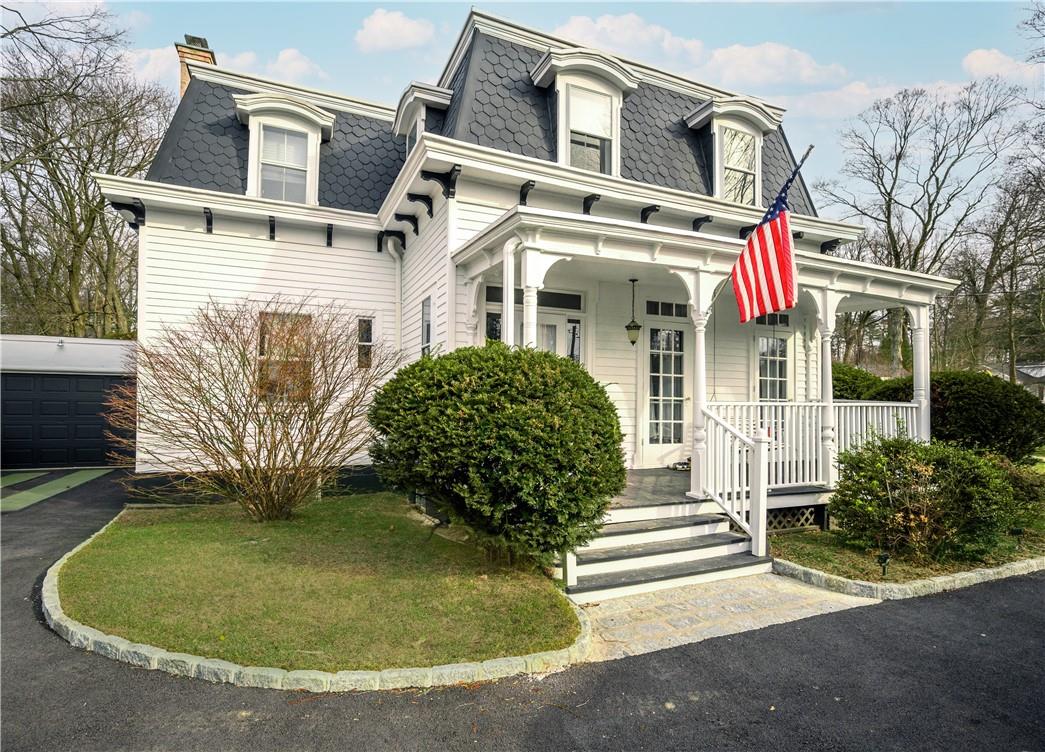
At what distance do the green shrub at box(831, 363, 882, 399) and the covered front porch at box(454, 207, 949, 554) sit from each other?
3.10 metres

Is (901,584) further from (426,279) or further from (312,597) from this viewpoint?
(426,279)

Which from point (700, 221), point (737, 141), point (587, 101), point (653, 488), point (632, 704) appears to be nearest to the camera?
point (632, 704)

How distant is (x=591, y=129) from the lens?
7.84 meters

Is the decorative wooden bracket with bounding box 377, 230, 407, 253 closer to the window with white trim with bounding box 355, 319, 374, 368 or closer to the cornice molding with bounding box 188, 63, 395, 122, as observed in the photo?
the window with white trim with bounding box 355, 319, 374, 368

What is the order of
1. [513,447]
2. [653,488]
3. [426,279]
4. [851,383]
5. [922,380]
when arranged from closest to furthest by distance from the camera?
[513,447] < [653,488] < [426,279] < [922,380] < [851,383]

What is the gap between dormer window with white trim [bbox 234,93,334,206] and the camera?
831cm

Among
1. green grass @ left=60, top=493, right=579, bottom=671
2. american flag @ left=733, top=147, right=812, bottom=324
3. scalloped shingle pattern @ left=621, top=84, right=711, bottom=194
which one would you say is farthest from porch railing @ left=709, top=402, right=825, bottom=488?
scalloped shingle pattern @ left=621, top=84, right=711, bottom=194

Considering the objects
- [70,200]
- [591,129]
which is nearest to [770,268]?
[591,129]

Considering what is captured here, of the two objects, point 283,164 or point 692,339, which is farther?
point 283,164

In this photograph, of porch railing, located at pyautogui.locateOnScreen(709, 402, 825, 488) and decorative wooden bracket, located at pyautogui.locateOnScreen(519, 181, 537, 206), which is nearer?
porch railing, located at pyautogui.locateOnScreen(709, 402, 825, 488)

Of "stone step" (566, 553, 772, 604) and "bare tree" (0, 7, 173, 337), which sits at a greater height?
"bare tree" (0, 7, 173, 337)

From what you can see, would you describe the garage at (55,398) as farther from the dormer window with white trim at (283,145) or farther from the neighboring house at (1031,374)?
the neighboring house at (1031,374)

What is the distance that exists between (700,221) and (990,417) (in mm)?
5332

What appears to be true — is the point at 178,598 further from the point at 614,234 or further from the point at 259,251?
the point at 259,251
